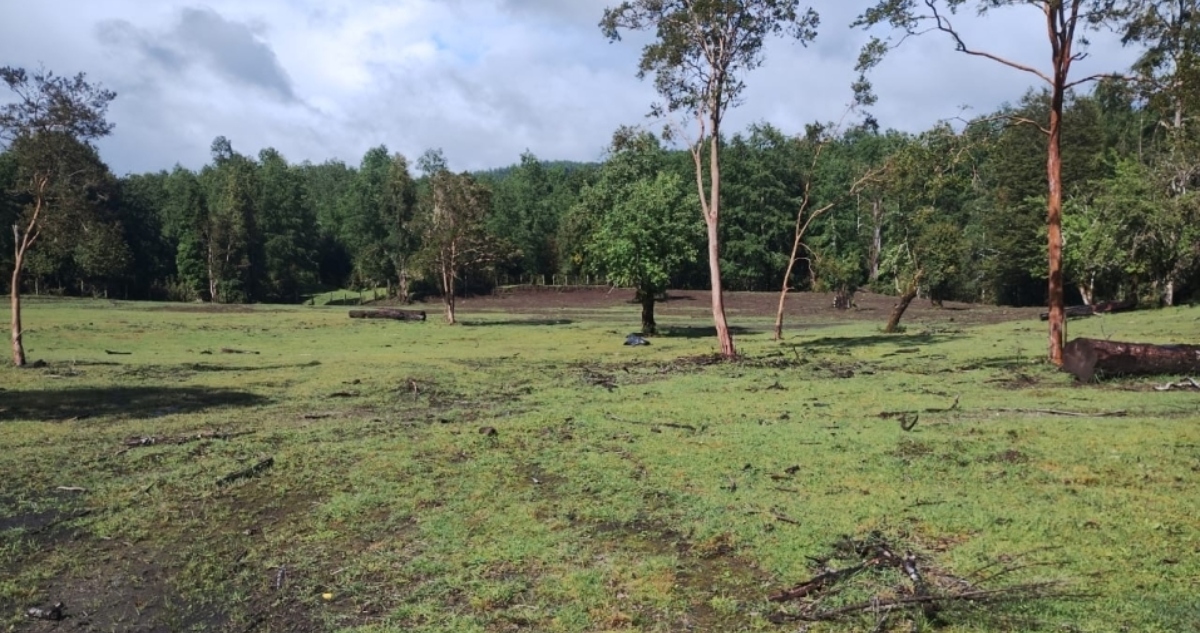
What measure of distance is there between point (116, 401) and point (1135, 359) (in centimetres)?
2122

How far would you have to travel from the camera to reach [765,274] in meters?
94.2

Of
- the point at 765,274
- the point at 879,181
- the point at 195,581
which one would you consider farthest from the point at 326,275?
the point at 195,581

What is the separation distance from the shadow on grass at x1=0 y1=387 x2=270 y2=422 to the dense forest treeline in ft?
26.4

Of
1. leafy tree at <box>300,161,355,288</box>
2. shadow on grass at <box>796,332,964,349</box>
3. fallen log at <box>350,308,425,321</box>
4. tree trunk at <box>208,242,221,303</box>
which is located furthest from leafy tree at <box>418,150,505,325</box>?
leafy tree at <box>300,161,355,288</box>

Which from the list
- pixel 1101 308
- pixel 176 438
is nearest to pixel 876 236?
pixel 1101 308

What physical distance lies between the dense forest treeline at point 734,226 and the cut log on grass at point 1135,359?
27.5 feet

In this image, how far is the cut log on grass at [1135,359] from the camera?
16.2 m

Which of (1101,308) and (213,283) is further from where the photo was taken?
(213,283)

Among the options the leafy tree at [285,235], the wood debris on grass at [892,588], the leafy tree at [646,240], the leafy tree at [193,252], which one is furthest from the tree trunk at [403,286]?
the wood debris on grass at [892,588]

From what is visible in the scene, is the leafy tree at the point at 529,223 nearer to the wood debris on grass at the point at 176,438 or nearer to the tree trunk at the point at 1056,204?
the tree trunk at the point at 1056,204

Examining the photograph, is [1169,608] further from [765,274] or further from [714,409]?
[765,274]

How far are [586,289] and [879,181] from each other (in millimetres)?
56628

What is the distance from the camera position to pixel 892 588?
20.7 feet

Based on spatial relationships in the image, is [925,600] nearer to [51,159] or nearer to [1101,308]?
[51,159]
